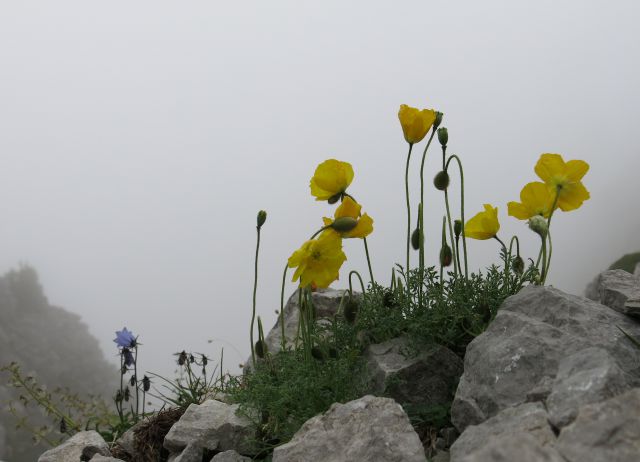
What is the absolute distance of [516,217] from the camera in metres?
3.89

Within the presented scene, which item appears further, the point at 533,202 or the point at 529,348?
the point at 533,202

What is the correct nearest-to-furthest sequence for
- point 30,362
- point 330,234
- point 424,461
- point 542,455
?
1. point 542,455
2. point 424,461
3. point 330,234
4. point 30,362

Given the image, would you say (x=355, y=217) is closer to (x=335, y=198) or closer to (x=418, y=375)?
(x=335, y=198)

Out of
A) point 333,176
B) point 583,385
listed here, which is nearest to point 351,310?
point 333,176

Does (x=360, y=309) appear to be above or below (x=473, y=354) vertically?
above

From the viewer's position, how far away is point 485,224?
3.88m

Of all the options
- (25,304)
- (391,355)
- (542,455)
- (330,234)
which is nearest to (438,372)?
(391,355)

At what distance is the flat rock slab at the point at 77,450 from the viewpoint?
14.7 ft

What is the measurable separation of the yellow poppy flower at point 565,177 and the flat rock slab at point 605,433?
189 cm

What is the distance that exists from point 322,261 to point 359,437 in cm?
107

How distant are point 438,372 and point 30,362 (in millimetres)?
30345

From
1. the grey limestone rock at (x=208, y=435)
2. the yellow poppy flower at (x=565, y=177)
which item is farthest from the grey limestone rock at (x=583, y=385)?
the grey limestone rock at (x=208, y=435)

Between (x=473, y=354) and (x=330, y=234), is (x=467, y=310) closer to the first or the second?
(x=473, y=354)

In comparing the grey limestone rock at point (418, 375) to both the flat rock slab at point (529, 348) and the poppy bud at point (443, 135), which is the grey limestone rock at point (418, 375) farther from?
the poppy bud at point (443, 135)
